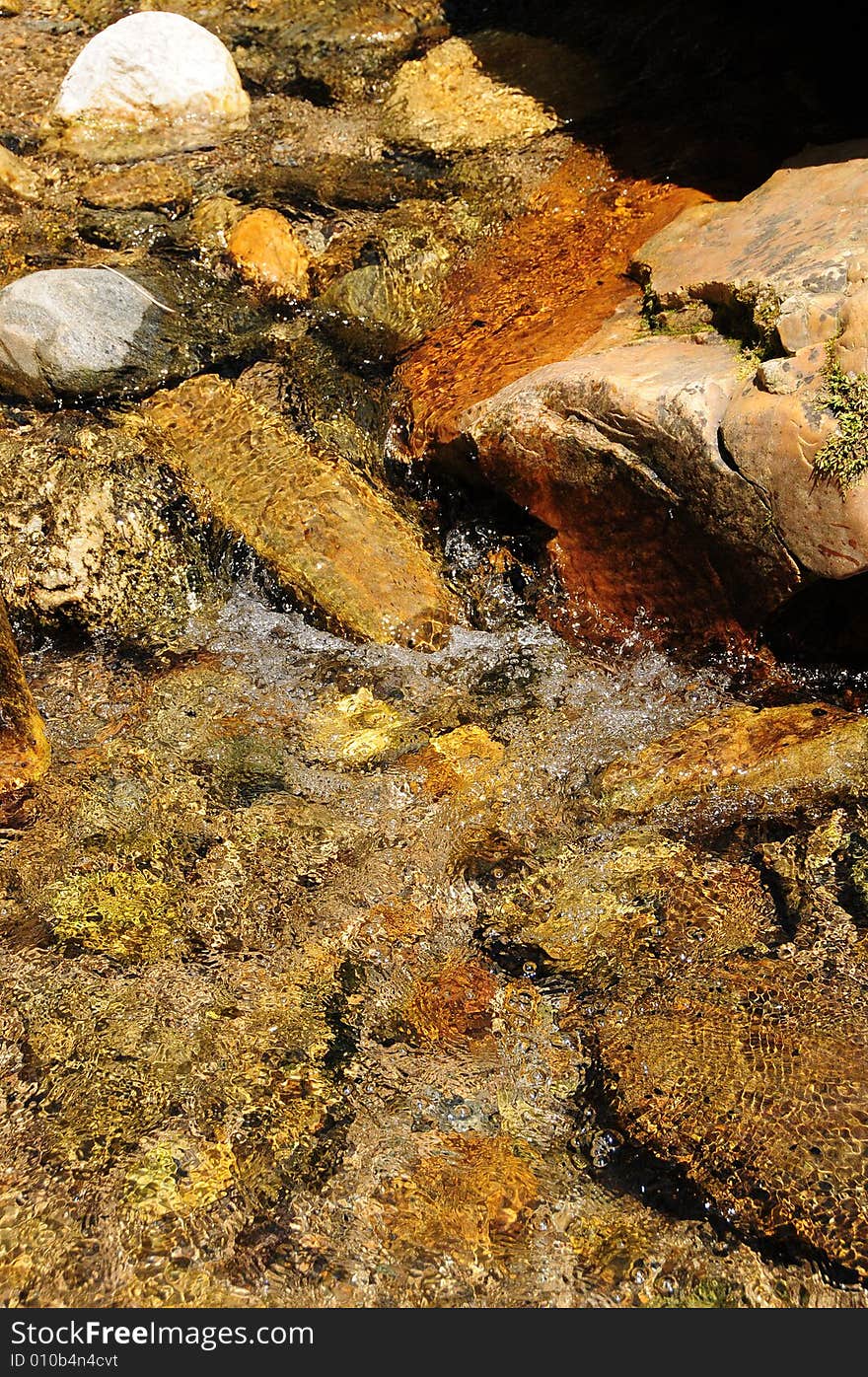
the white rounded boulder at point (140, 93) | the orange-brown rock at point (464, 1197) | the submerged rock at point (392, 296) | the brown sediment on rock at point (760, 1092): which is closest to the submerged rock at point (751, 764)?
the brown sediment on rock at point (760, 1092)

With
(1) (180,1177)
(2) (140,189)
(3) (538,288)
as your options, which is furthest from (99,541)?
(2) (140,189)

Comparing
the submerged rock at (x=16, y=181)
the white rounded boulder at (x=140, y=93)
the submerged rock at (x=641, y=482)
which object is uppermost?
the white rounded boulder at (x=140, y=93)

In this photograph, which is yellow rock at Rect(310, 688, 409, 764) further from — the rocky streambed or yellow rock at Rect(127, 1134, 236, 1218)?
yellow rock at Rect(127, 1134, 236, 1218)

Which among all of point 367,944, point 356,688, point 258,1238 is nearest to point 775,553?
point 356,688

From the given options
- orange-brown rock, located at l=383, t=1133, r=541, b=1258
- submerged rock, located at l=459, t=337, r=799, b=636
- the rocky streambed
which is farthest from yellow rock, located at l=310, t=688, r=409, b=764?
orange-brown rock, located at l=383, t=1133, r=541, b=1258

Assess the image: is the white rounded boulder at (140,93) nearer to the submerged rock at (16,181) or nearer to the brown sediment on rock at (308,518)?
the submerged rock at (16,181)

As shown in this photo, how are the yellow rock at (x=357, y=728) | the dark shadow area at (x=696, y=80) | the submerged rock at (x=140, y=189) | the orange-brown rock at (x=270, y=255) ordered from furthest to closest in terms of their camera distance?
the submerged rock at (x=140, y=189), the dark shadow area at (x=696, y=80), the orange-brown rock at (x=270, y=255), the yellow rock at (x=357, y=728)
